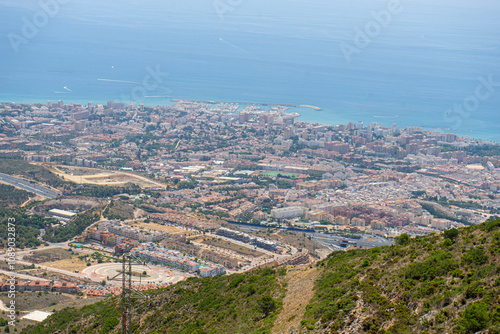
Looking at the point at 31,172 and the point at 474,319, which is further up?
the point at 31,172

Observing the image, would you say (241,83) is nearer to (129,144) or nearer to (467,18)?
(129,144)

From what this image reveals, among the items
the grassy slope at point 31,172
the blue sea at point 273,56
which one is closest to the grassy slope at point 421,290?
the grassy slope at point 31,172

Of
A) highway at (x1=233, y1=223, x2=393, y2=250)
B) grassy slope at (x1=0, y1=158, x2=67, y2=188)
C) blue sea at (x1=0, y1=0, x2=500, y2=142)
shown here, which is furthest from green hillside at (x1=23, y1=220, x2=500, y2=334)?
blue sea at (x1=0, y1=0, x2=500, y2=142)

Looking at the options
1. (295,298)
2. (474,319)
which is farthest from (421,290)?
(295,298)

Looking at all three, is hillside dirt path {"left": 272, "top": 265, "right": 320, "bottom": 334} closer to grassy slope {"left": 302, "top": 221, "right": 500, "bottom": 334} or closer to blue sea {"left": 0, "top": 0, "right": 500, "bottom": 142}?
grassy slope {"left": 302, "top": 221, "right": 500, "bottom": 334}

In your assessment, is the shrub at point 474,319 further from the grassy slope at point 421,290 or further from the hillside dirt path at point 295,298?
the hillside dirt path at point 295,298

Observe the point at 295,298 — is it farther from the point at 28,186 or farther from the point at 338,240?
the point at 28,186

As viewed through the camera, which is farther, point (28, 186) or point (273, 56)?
point (273, 56)
